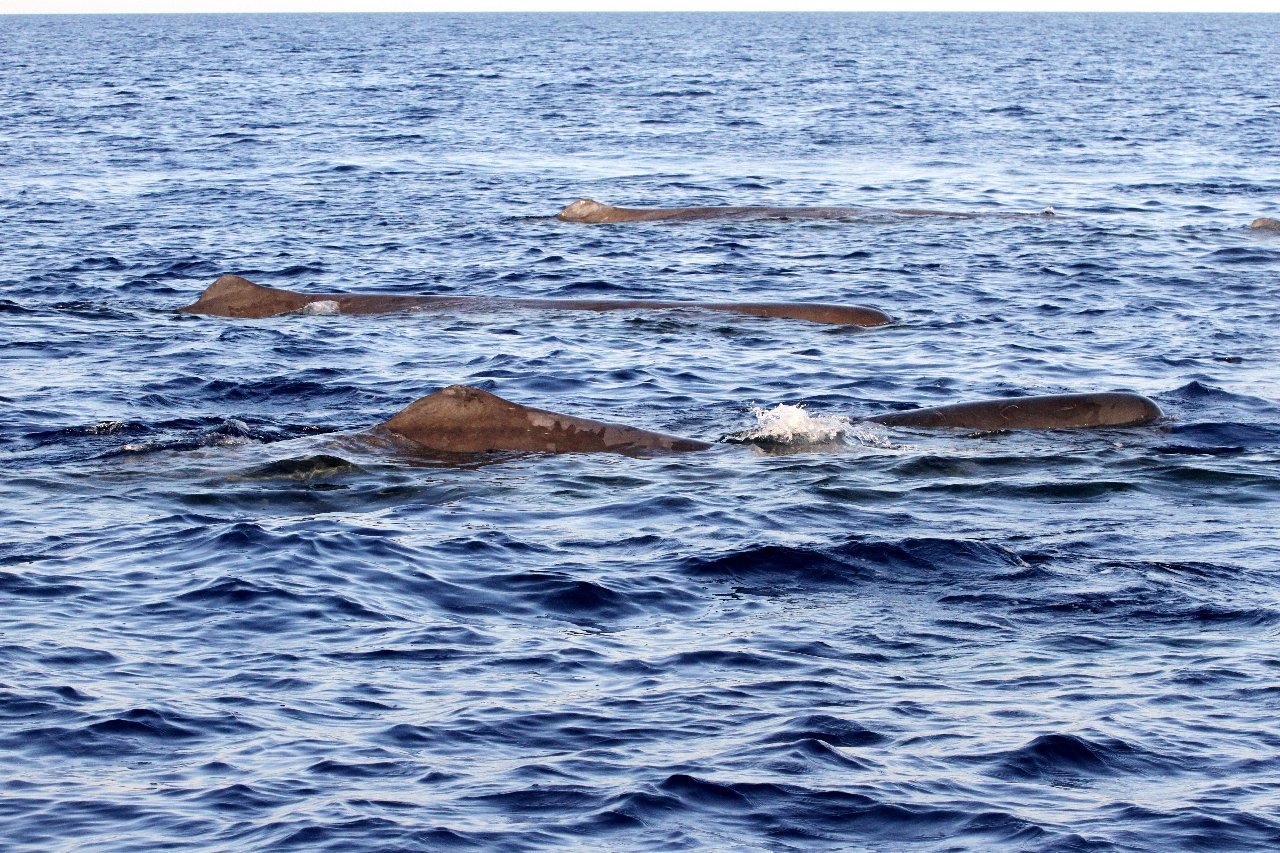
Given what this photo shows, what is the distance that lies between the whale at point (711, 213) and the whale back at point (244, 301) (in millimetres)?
9738

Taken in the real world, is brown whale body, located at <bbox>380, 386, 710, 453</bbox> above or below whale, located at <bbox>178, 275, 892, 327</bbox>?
above

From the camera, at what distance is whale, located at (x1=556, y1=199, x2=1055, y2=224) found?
31.8 metres

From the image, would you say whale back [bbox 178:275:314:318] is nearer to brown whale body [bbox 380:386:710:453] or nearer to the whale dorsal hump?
brown whale body [bbox 380:386:710:453]

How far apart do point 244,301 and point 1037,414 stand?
1153cm

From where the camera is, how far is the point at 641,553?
12391 millimetres

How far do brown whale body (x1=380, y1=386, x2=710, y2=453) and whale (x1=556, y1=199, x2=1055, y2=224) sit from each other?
1674cm

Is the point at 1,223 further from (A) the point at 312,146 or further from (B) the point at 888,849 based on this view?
(B) the point at 888,849

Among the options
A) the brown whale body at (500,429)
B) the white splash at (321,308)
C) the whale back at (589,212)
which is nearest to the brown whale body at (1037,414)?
the brown whale body at (500,429)

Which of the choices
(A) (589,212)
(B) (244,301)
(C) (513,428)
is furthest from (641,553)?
(A) (589,212)

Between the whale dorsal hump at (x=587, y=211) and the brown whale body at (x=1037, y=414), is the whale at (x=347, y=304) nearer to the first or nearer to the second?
the brown whale body at (x=1037, y=414)

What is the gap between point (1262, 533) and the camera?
42.1ft

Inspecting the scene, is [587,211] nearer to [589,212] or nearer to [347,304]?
[589,212]

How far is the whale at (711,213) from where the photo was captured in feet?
104

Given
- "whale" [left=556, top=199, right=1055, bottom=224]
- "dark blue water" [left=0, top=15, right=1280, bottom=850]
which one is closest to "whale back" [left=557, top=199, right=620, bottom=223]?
"whale" [left=556, top=199, right=1055, bottom=224]
